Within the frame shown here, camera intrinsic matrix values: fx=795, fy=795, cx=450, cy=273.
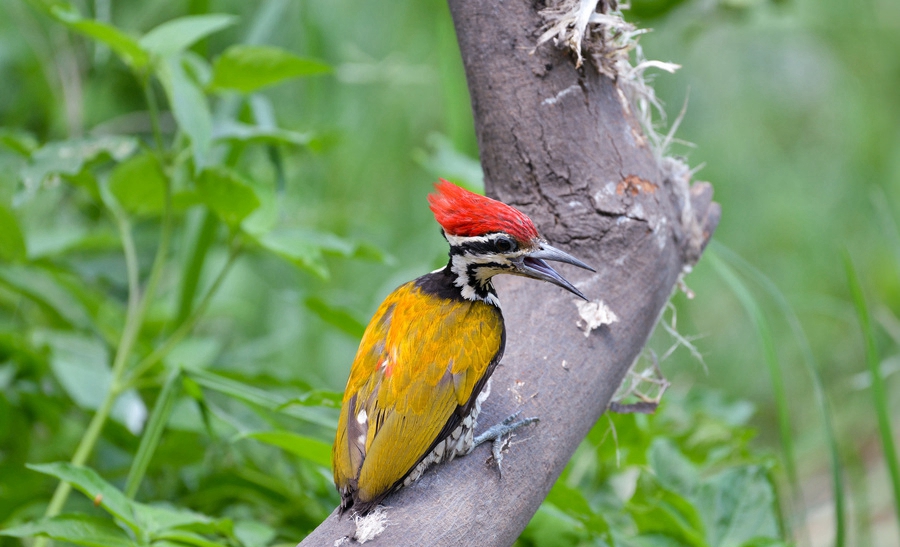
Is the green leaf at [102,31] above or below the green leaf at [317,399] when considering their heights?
above

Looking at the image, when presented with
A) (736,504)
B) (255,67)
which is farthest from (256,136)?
(736,504)

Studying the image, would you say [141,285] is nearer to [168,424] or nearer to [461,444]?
[168,424]

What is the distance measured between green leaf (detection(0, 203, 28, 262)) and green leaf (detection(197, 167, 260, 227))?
51 cm

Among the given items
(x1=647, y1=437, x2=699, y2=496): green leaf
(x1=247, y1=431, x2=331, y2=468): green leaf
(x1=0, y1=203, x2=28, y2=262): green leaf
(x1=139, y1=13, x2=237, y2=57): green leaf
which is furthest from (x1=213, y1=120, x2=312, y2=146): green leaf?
(x1=647, y1=437, x2=699, y2=496): green leaf

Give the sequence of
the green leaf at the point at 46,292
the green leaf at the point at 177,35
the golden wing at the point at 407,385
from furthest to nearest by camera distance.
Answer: the green leaf at the point at 46,292 < the green leaf at the point at 177,35 < the golden wing at the point at 407,385

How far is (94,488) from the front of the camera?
140 cm

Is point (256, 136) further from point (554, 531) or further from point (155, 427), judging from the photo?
point (554, 531)

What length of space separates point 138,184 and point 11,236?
0.33m

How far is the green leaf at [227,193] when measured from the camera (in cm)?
176

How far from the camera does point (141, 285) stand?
10.4 feet

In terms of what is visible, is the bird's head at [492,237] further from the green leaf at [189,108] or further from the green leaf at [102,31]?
the green leaf at [102,31]

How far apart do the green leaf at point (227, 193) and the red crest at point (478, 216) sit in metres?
0.55

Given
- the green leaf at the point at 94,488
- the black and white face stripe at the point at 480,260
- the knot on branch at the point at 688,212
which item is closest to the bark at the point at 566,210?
the knot on branch at the point at 688,212

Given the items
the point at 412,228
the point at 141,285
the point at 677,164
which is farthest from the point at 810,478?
the point at 141,285
